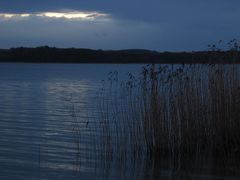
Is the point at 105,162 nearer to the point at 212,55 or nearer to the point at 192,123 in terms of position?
the point at 192,123

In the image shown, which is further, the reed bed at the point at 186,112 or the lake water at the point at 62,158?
the reed bed at the point at 186,112

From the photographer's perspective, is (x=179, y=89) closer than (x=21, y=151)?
Yes

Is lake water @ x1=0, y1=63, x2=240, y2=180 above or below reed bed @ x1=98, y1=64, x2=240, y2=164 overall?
below

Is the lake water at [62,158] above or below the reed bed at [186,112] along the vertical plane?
below

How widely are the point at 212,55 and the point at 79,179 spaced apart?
3966 mm

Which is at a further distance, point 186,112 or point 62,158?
point 62,158

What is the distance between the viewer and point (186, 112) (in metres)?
11.4

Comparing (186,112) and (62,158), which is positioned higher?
(186,112)

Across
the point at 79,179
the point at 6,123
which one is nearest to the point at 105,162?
the point at 79,179

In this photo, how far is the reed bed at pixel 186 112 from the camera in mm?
11234

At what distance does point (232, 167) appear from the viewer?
35.8 feet

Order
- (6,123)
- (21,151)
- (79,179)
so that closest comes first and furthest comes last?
1. (79,179)
2. (21,151)
3. (6,123)

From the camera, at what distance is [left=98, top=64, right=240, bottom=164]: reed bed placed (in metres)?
11.2

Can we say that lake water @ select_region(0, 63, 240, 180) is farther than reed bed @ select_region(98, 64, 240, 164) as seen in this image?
No
